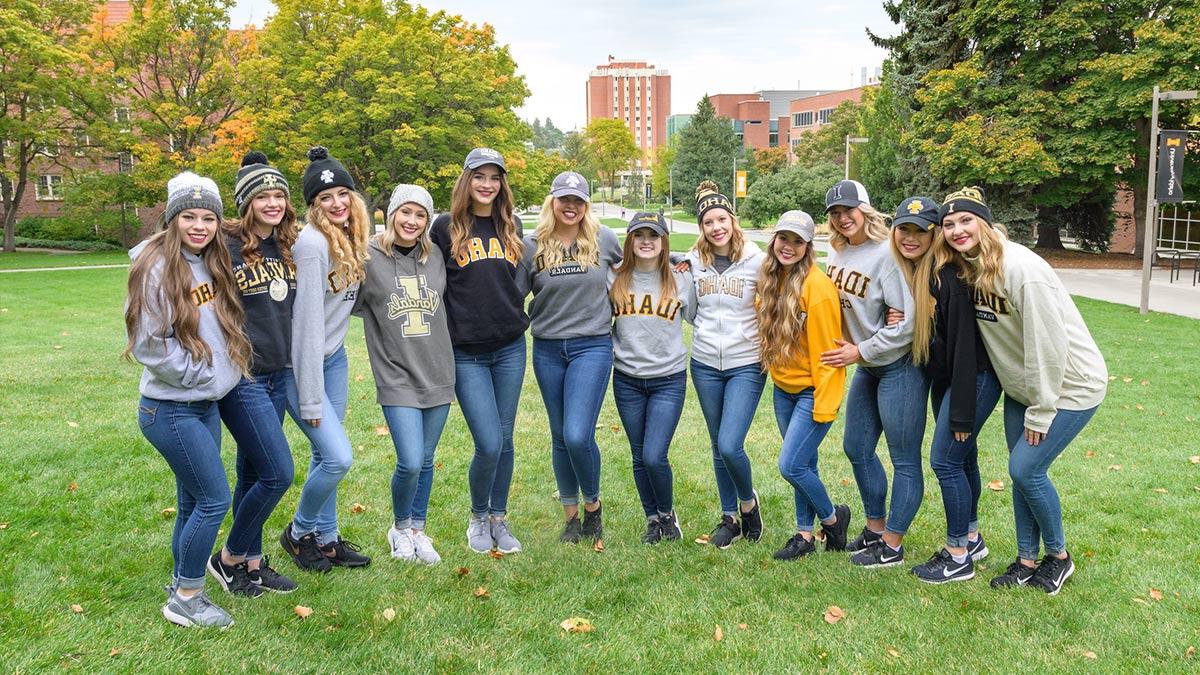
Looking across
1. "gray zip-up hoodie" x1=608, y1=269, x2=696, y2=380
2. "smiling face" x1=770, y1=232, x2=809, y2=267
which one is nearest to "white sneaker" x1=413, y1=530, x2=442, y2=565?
"gray zip-up hoodie" x1=608, y1=269, x2=696, y2=380

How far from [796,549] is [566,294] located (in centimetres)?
197

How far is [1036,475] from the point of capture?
4359 mm

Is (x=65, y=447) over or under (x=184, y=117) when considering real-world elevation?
under

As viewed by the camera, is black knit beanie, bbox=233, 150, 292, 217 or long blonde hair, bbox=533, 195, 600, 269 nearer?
black knit beanie, bbox=233, 150, 292, 217

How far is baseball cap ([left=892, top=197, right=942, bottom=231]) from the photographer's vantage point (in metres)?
4.34

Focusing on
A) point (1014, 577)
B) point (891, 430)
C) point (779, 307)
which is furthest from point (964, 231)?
point (1014, 577)

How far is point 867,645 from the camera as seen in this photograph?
3873mm

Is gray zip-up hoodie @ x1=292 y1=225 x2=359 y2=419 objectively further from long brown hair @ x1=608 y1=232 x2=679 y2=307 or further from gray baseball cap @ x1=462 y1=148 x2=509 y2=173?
long brown hair @ x1=608 y1=232 x2=679 y2=307

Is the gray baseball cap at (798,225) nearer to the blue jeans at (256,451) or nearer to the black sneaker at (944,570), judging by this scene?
the black sneaker at (944,570)

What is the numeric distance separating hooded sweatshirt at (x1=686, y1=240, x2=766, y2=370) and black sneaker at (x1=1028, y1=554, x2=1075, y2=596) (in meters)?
1.83

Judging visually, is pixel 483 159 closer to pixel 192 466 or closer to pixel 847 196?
pixel 847 196

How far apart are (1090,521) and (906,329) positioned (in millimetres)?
2326

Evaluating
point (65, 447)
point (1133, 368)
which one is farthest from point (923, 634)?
point (1133, 368)

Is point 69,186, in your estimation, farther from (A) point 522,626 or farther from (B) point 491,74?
(A) point 522,626
